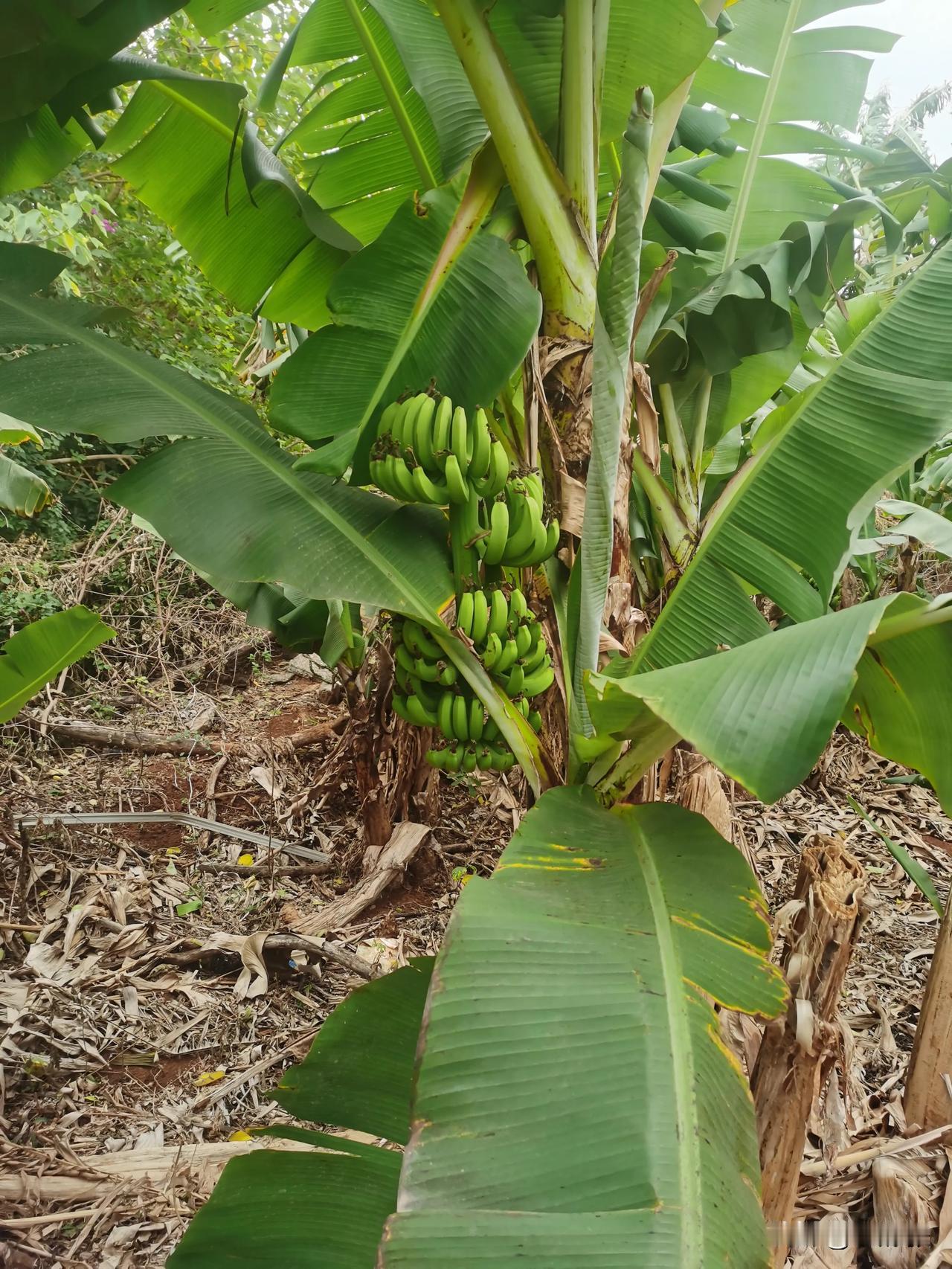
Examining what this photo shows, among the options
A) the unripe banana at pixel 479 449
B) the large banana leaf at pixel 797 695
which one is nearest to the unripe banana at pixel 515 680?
the large banana leaf at pixel 797 695

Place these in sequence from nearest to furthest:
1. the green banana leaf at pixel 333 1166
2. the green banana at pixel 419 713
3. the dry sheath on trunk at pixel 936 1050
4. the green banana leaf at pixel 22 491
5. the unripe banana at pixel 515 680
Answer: the green banana leaf at pixel 333 1166, the unripe banana at pixel 515 680, the green banana at pixel 419 713, the dry sheath on trunk at pixel 936 1050, the green banana leaf at pixel 22 491

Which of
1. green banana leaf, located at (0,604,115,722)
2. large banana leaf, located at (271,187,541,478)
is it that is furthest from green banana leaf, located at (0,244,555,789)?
green banana leaf, located at (0,604,115,722)

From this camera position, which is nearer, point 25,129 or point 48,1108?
point 25,129

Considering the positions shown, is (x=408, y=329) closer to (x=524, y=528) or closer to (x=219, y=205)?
(x=524, y=528)

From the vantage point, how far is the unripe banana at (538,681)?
1257mm

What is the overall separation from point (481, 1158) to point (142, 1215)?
123cm

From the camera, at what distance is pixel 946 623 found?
0.95 metres

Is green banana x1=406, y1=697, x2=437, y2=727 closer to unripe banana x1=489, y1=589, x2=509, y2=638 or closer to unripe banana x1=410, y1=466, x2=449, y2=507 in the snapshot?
unripe banana x1=489, y1=589, x2=509, y2=638

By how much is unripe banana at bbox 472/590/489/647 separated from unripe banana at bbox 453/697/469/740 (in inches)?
5.5

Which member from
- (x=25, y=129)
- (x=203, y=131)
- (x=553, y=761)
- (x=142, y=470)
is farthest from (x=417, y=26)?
(x=553, y=761)

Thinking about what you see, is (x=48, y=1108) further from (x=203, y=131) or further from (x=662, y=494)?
(x=203, y=131)

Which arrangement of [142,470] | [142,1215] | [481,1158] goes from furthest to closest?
1. [142,1215]
2. [142,470]
3. [481,1158]

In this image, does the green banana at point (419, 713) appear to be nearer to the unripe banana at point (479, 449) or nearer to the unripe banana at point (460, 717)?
the unripe banana at point (460, 717)

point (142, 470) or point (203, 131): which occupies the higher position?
point (203, 131)
